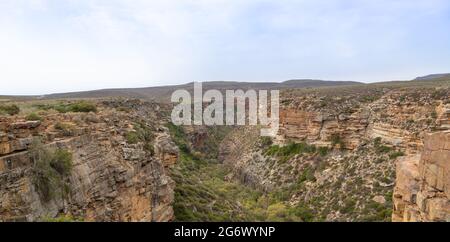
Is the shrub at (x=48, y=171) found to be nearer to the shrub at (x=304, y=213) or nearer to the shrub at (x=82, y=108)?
the shrub at (x=82, y=108)

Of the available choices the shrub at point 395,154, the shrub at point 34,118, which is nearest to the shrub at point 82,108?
the shrub at point 34,118

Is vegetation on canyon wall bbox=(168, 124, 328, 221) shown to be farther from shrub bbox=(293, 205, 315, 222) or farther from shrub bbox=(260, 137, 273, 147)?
shrub bbox=(260, 137, 273, 147)

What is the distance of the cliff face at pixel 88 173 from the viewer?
11992mm

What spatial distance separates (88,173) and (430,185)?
1010 cm

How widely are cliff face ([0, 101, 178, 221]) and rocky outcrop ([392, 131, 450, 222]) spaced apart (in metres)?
8.94

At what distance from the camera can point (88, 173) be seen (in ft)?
48.8

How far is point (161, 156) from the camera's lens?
23109 millimetres

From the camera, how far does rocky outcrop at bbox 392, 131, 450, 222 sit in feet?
31.9

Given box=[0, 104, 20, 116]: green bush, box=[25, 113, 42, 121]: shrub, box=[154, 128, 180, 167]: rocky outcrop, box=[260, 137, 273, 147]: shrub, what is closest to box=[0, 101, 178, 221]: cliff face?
box=[25, 113, 42, 121]: shrub

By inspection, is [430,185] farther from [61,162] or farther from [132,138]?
[132,138]

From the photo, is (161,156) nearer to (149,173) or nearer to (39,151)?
(149,173)

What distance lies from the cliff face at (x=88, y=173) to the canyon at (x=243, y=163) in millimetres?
41

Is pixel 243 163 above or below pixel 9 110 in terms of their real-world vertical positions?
below

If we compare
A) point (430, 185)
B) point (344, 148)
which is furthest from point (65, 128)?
point (344, 148)
